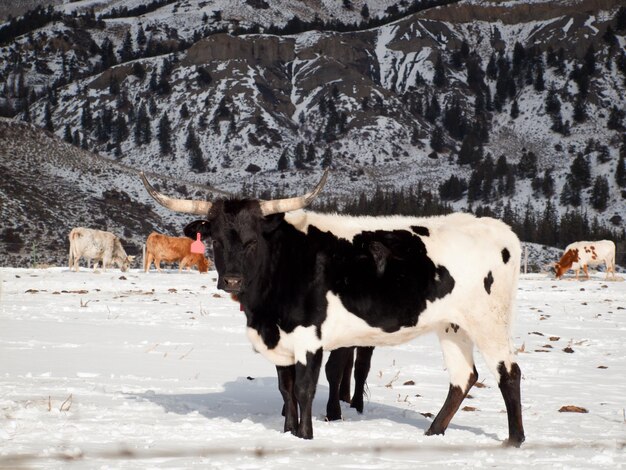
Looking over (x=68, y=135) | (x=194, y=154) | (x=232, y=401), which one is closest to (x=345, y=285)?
(x=232, y=401)

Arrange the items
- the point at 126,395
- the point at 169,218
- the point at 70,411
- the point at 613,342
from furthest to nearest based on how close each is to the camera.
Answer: the point at 169,218, the point at 613,342, the point at 126,395, the point at 70,411

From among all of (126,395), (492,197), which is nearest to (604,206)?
(492,197)

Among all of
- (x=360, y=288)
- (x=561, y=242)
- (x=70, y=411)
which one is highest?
(x=360, y=288)

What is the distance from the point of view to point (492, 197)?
506 feet

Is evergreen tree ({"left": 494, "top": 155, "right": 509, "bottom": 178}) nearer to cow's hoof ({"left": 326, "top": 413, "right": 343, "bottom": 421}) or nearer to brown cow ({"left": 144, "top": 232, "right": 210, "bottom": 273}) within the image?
brown cow ({"left": 144, "top": 232, "right": 210, "bottom": 273})

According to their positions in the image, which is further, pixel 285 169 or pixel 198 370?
pixel 285 169

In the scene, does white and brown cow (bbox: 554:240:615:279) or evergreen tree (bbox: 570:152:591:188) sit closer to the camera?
white and brown cow (bbox: 554:240:615:279)

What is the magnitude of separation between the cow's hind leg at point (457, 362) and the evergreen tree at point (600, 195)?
142491 mm

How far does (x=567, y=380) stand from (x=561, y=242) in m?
113

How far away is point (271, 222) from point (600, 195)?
14486 centimetres

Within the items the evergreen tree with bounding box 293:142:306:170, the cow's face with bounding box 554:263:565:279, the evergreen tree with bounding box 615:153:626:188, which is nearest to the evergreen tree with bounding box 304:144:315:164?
the evergreen tree with bounding box 293:142:306:170

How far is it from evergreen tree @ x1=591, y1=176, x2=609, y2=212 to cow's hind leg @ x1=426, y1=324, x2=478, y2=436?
14249 cm

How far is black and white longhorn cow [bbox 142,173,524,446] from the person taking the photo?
6.35m

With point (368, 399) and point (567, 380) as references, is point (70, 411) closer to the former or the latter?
point (368, 399)
